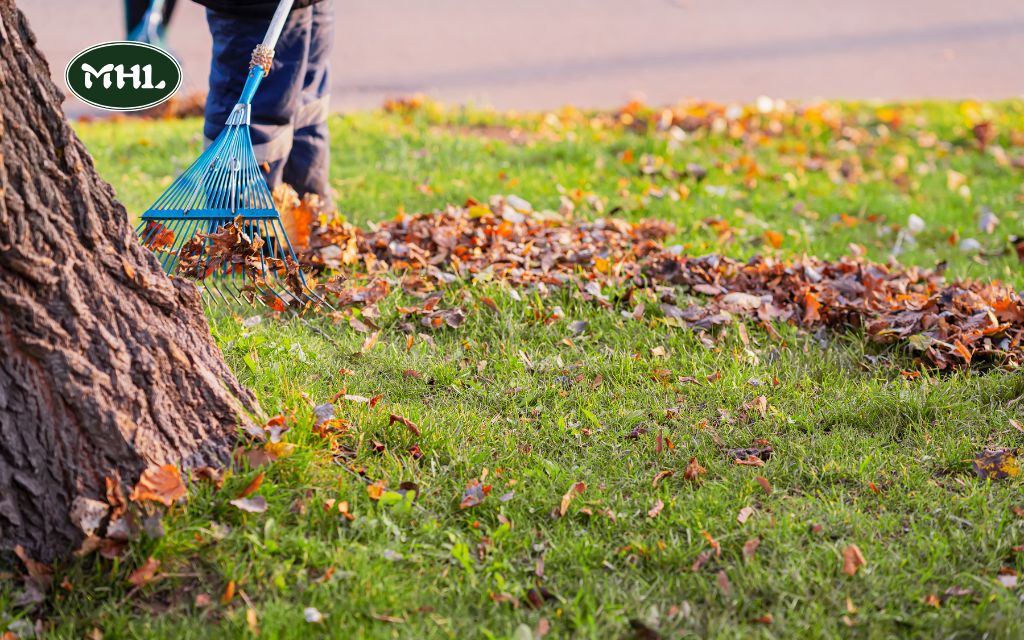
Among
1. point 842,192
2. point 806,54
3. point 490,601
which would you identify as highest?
point 806,54

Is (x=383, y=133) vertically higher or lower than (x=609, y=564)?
higher

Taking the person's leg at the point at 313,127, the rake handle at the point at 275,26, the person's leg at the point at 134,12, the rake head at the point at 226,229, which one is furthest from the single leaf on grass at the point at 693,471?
the person's leg at the point at 134,12

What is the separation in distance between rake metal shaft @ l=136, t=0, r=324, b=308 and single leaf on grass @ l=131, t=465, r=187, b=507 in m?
1.04

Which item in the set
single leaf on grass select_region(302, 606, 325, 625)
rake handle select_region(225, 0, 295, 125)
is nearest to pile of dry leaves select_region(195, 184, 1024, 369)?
rake handle select_region(225, 0, 295, 125)

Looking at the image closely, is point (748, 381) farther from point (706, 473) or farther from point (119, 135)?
point (119, 135)

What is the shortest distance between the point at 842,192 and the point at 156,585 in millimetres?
4658

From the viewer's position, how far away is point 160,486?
2260 mm

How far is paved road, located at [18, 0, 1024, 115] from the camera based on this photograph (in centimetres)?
773

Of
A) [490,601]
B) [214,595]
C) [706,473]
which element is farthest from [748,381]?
[214,595]

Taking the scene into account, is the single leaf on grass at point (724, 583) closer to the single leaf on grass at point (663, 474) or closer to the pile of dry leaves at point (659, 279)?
the single leaf on grass at point (663, 474)

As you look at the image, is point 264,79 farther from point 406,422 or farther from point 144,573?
point 144,573

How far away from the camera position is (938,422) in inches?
115

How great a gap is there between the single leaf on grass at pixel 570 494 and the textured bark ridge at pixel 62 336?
3.04ft

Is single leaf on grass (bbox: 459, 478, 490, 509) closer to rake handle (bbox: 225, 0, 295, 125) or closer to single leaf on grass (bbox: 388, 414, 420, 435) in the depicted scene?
single leaf on grass (bbox: 388, 414, 420, 435)
